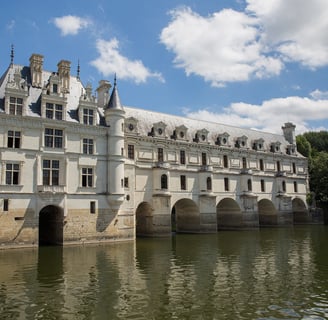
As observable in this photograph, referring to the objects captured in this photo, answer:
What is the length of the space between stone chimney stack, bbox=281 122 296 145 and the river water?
36697mm

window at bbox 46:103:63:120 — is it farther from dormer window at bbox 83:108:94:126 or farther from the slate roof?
dormer window at bbox 83:108:94:126

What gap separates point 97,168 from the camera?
31.7 m

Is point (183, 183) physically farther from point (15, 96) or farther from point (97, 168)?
point (15, 96)

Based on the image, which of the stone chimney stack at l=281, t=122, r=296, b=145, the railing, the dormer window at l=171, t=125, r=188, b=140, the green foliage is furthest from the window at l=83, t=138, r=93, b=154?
the green foliage

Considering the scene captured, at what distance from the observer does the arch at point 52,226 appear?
96.5 ft

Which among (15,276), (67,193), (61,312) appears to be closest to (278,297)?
(61,312)

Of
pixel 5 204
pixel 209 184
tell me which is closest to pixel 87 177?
pixel 5 204

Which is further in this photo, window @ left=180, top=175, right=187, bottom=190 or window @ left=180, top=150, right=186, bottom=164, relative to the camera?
window @ left=180, top=150, right=186, bottom=164

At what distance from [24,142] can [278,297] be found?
22.4m

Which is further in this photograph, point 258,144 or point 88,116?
point 258,144

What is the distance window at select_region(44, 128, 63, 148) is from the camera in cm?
2955

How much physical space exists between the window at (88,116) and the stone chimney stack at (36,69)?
180 inches

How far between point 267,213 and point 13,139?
37.4 m

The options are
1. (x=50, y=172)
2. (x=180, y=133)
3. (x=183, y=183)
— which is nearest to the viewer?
(x=50, y=172)
